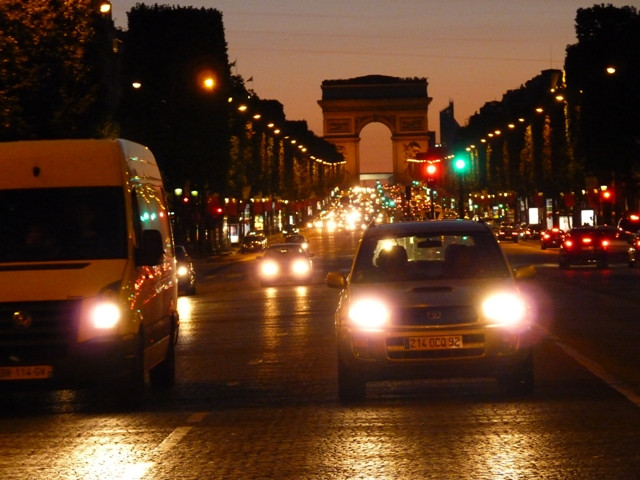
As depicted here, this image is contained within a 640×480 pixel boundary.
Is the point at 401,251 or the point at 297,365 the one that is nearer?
the point at 401,251

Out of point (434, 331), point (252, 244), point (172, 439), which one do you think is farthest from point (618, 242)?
point (252, 244)

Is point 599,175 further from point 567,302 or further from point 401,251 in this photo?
point 401,251

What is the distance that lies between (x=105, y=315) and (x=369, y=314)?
7.60ft

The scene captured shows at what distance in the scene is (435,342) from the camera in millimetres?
13391

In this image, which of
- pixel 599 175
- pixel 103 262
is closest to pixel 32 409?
pixel 103 262

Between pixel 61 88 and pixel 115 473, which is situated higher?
pixel 61 88

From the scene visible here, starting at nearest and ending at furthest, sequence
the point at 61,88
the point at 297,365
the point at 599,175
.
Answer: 1. the point at 297,365
2. the point at 61,88
3. the point at 599,175

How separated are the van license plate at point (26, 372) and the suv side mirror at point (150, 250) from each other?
141cm

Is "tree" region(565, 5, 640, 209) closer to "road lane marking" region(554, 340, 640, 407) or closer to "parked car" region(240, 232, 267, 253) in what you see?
"parked car" region(240, 232, 267, 253)

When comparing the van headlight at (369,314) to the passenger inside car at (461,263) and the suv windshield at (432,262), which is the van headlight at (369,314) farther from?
the passenger inside car at (461,263)

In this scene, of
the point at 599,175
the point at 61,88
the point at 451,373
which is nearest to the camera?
the point at 451,373

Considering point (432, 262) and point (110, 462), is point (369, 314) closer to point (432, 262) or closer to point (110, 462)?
point (432, 262)

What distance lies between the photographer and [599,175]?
269 feet

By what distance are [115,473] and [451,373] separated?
4.26 metres
